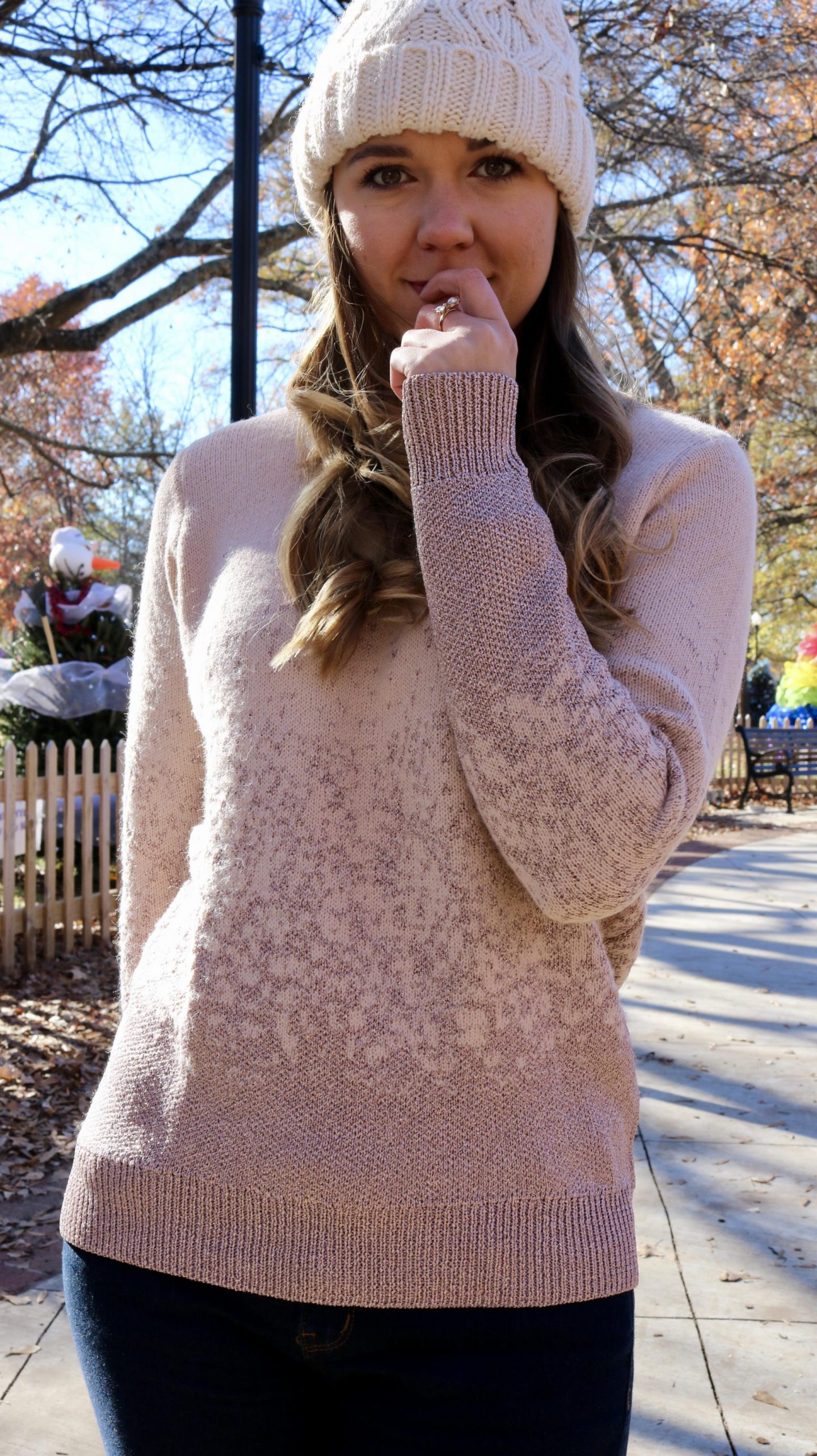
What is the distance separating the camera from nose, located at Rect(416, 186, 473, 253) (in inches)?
51.8

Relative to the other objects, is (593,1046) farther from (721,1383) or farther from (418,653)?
(721,1383)

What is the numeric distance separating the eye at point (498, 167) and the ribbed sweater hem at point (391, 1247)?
1.04 metres

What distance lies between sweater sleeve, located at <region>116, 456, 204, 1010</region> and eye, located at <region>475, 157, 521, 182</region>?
20.7 inches

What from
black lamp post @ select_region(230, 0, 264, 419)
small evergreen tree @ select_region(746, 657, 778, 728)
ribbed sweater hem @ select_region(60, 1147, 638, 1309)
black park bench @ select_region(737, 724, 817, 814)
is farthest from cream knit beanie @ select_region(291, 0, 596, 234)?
small evergreen tree @ select_region(746, 657, 778, 728)

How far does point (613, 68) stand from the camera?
348 inches

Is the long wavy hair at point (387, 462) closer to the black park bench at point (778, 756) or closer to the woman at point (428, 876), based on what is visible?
the woman at point (428, 876)

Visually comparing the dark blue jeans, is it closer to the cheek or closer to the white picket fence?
the cheek

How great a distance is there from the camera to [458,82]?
1321 millimetres

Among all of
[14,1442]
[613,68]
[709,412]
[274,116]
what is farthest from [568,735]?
[709,412]

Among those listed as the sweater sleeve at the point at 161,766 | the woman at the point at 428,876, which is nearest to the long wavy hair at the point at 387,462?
the woman at the point at 428,876

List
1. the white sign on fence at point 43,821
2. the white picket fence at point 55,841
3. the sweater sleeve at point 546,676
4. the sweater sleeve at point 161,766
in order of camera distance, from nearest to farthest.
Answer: the sweater sleeve at point 546,676 < the sweater sleeve at point 161,766 < the white picket fence at point 55,841 < the white sign on fence at point 43,821

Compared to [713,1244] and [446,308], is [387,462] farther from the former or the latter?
[713,1244]

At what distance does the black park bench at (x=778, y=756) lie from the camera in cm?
1748

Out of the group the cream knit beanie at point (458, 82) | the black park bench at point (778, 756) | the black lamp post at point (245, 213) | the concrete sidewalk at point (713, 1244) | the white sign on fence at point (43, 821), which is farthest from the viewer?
the black park bench at point (778, 756)
